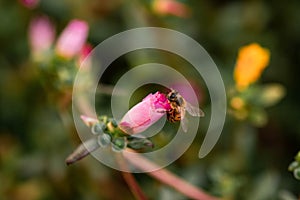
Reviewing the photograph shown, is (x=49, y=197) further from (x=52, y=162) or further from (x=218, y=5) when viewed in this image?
(x=218, y=5)

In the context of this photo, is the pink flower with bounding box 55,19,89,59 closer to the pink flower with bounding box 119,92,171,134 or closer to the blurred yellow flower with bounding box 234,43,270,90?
the blurred yellow flower with bounding box 234,43,270,90

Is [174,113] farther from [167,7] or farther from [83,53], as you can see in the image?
[167,7]

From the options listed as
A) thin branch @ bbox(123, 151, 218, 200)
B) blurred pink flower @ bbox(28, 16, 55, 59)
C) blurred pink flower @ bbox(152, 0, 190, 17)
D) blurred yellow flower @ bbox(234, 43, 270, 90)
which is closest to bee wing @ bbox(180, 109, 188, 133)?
thin branch @ bbox(123, 151, 218, 200)

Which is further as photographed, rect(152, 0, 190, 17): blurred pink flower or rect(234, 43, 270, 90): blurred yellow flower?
rect(152, 0, 190, 17): blurred pink flower

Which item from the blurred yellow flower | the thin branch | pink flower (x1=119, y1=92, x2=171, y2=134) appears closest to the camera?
pink flower (x1=119, y1=92, x2=171, y2=134)

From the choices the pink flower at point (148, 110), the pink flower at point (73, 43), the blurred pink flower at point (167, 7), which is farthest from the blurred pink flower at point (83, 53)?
the pink flower at point (148, 110)

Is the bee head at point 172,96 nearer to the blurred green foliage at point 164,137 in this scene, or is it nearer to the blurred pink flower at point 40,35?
the blurred green foliage at point 164,137

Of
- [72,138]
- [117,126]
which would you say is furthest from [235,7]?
[117,126]
